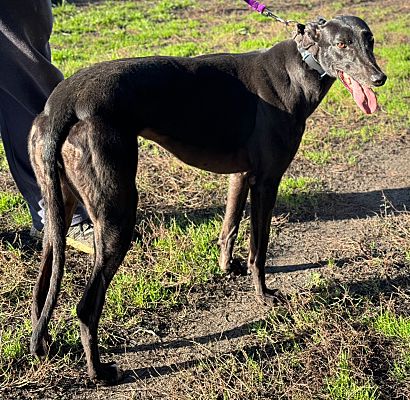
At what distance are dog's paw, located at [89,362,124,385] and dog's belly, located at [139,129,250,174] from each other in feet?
3.81

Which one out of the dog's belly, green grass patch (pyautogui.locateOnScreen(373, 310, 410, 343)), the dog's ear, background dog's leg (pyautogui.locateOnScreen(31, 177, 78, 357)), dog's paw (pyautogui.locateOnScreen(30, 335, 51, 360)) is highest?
the dog's ear

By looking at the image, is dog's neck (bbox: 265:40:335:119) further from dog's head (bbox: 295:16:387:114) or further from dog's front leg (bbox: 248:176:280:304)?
dog's front leg (bbox: 248:176:280:304)

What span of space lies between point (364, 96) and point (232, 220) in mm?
1161

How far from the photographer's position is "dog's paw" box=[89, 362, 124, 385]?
2842 millimetres

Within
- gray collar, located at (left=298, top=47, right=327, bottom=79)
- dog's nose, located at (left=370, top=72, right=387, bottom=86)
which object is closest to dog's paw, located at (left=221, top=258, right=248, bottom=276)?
gray collar, located at (left=298, top=47, right=327, bottom=79)

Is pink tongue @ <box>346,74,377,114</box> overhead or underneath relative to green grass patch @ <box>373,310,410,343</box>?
overhead

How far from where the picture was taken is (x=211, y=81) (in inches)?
123

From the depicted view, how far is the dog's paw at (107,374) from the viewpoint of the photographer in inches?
112

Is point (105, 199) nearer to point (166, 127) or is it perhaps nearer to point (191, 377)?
point (166, 127)

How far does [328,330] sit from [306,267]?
79 centimetres

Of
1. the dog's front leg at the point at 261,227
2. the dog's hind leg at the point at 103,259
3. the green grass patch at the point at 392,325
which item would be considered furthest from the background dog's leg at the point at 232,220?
the dog's hind leg at the point at 103,259

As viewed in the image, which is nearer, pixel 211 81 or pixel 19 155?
pixel 211 81

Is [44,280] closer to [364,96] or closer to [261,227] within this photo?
[261,227]

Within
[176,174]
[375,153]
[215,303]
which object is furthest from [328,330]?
[375,153]
